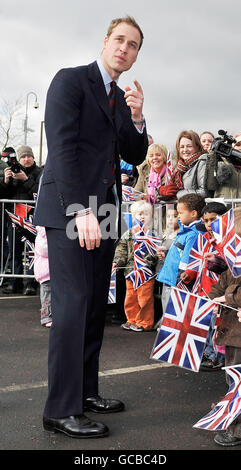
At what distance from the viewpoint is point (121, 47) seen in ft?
9.79

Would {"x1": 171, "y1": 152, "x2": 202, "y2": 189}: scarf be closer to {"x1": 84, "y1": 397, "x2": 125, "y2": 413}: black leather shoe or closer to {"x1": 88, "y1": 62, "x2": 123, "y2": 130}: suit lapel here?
{"x1": 88, "y1": 62, "x2": 123, "y2": 130}: suit lapel

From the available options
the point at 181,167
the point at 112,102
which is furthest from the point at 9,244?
the point at 112,102

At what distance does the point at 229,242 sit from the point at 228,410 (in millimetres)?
874

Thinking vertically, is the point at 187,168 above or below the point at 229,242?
above

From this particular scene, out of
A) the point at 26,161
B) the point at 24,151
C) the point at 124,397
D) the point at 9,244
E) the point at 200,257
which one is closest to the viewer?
the point at 124,397

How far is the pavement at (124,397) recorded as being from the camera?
9.27 ft

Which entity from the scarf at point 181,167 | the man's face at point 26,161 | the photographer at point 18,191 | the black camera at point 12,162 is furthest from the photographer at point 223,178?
the man's face at point 26,161

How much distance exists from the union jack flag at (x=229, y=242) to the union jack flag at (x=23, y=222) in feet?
15.7

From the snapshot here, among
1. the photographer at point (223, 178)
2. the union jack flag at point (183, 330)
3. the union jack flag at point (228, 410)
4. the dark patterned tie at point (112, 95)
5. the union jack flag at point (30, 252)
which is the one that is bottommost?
the union jack flag at point (228, 410)

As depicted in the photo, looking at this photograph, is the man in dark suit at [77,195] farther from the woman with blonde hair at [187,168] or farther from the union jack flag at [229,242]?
the woman with blonde hair at [187,168]

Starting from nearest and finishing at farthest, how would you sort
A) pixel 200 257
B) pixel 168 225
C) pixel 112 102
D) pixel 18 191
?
pixel 112 102
pixel 200 257
pixel 168 225
pixel 18 191

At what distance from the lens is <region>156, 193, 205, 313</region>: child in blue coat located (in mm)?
4712

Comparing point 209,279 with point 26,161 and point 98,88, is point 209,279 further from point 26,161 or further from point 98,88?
point 26,161

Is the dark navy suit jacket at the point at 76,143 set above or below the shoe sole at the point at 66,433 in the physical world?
above
